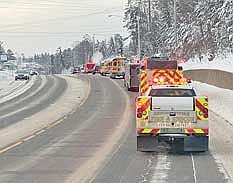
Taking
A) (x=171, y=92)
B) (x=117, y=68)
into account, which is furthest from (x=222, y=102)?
(x=117, y=68)

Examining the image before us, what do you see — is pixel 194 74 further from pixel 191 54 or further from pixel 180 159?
pixel 180 159

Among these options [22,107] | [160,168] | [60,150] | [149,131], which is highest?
[149,131]

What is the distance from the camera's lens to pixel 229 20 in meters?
68.2

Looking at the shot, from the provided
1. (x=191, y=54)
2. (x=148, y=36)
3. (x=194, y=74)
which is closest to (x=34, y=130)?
(x=194, y=74)

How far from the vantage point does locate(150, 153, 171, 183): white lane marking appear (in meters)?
12.5

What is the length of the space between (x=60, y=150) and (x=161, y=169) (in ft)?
14.0

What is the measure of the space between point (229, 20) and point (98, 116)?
4148 cm

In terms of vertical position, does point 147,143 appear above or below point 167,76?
below

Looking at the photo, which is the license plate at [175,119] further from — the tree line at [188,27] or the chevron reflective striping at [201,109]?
the tree line at [188,27]

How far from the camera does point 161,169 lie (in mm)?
13781

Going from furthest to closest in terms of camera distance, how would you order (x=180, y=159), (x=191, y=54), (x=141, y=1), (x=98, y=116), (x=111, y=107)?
(x=141, y=1), (x=191, y=54), (x=111, y=107), (x=98, y=116), (x=180, y=159)

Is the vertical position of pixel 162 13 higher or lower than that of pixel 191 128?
higher

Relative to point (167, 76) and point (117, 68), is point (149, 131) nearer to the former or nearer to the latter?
point (167, 76)

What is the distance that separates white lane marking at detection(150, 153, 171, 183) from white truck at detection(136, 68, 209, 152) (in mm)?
467
